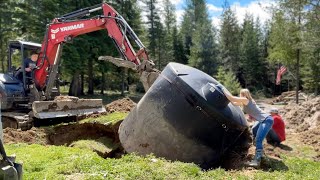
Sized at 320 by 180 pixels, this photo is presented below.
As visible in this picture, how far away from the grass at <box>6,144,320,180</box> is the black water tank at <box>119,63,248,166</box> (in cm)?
75

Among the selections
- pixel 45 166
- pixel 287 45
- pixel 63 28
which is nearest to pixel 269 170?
pixel 45 166

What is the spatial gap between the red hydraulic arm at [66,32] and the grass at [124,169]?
5403 mm

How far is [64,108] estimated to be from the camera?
1232cm

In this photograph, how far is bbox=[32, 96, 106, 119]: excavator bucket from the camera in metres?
11.6

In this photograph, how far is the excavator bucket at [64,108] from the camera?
11570mm

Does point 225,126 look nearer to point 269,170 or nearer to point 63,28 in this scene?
point 269,170

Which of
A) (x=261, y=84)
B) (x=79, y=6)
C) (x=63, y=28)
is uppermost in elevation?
(x=79, y=6)

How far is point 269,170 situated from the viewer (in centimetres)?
733

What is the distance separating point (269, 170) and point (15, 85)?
8.71 metres

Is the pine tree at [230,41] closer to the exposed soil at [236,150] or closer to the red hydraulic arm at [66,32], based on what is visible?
the exposed soil at [236,150]

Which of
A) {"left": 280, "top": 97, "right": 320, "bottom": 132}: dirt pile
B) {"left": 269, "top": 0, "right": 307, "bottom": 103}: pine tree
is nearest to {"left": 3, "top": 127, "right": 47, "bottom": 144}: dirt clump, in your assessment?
{"left": 280, "top": 97, "right": 320, "bottom": 132}: dirt pile

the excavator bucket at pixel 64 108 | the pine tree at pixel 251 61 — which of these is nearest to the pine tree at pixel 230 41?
the pine tree at pixel 251 61

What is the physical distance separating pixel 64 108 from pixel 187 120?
5982 millimetres

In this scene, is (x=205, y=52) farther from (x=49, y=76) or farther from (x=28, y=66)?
(x=28, y=66)
